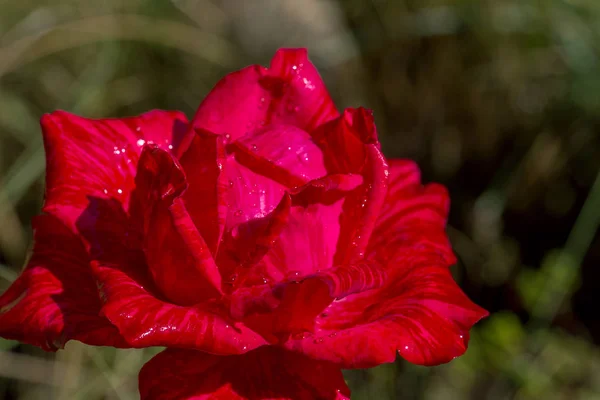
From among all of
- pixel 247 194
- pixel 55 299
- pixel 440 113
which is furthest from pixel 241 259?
pixel 440 113

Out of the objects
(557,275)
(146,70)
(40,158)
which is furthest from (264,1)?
(557,275)

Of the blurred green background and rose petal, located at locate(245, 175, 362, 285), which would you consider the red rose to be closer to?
rose petal, located at locate(245, 175, 362, 285)

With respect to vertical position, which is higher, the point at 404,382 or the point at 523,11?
the point at 523,11

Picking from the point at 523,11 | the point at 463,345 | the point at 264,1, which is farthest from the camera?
the point at 264,1

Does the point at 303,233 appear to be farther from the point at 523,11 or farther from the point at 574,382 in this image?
the point at 523,11

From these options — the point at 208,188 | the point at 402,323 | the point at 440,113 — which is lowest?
the point at 440,113

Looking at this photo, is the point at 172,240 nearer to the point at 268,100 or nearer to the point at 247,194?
the point at 247,194

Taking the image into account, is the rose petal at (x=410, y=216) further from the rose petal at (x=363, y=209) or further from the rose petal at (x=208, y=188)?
the rose petal at (x=208, y=188)
